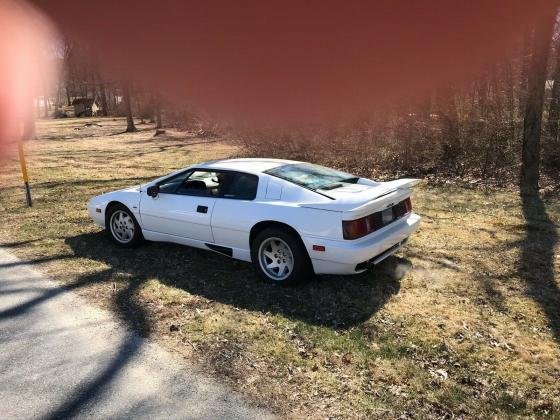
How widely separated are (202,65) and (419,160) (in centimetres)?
1002

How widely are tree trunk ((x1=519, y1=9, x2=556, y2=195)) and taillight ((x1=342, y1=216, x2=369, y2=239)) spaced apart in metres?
6.32

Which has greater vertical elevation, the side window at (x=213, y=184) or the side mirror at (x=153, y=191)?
the side window at (x=213, y=184)

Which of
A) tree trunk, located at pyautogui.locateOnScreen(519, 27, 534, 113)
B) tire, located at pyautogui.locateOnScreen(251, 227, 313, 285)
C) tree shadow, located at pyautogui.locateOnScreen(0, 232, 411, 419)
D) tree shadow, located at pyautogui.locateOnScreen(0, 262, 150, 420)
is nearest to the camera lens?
tree shadow, located at pyautogui.locateOnScreen(0, 262, 150, 420)

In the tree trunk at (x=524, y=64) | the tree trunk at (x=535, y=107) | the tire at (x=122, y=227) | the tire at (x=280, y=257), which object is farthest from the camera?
the tree trunk at (x=524, y=64)

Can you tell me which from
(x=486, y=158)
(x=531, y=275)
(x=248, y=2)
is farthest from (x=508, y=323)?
(x=248, y=2)

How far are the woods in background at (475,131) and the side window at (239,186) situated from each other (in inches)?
267

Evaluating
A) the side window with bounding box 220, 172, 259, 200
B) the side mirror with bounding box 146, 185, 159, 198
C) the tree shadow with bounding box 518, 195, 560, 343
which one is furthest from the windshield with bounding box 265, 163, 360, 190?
the tree shadow with bounding box 518, 195, 560, 343

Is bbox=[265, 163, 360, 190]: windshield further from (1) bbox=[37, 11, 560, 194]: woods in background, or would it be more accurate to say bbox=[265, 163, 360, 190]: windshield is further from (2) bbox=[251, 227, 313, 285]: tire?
(1) bbox=[37, 11, 560, 194]: woods in background

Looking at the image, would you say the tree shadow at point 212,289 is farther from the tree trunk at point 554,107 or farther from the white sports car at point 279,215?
the tree trunk at point 554,107

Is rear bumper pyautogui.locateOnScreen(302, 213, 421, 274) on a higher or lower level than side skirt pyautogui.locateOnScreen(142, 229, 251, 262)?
higher

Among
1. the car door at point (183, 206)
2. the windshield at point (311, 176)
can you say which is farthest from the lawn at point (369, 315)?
the windshield at point (311, 176)

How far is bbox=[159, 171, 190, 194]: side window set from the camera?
5949 millimetres

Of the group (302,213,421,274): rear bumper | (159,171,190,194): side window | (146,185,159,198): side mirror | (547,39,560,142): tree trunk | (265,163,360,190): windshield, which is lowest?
(302,213,421,274): rear bumper

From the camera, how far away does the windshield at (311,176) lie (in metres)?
5.27
